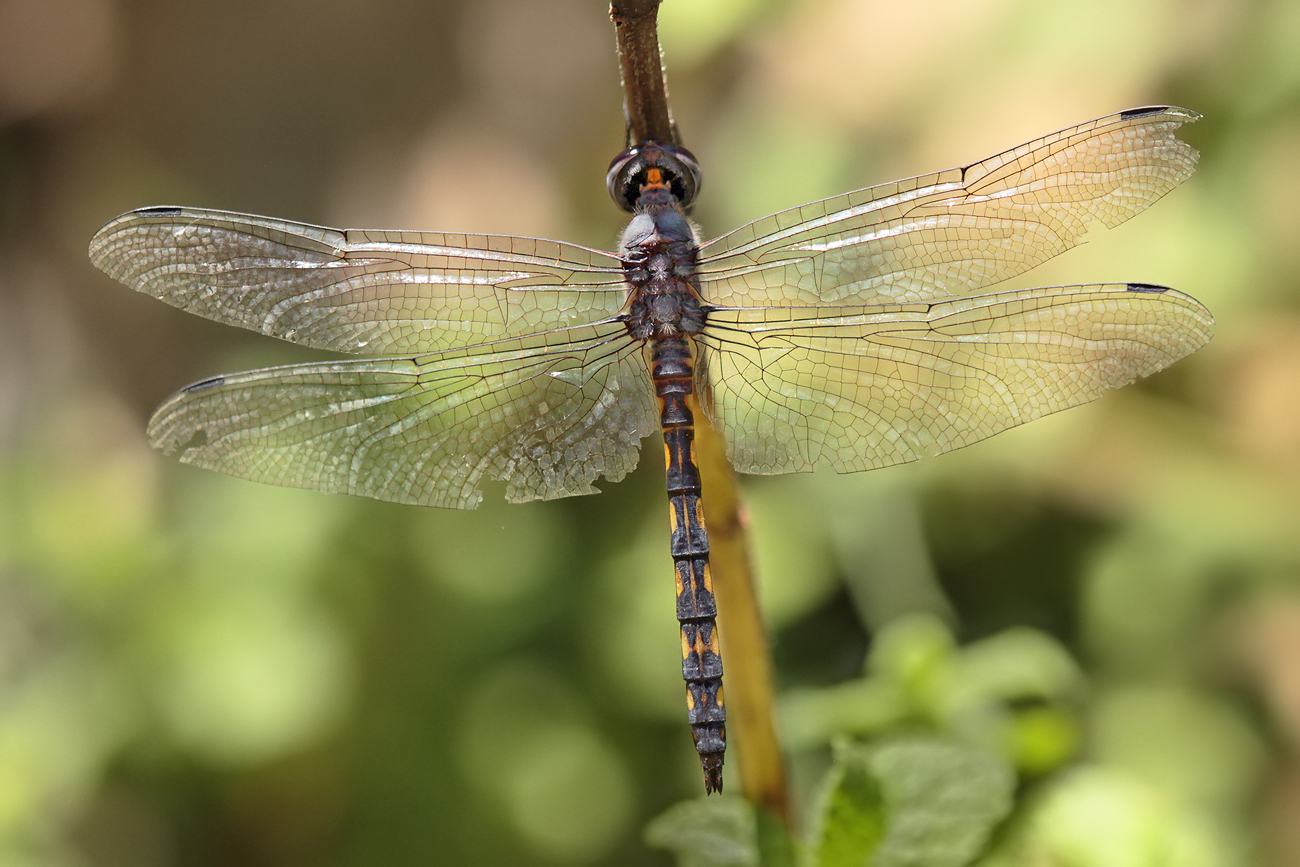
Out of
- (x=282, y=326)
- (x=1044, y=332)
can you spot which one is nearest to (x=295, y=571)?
(x=282, y=326)

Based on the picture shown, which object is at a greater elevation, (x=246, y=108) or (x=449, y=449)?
(x=246, y=108)

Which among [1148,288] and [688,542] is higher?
[1148,288]

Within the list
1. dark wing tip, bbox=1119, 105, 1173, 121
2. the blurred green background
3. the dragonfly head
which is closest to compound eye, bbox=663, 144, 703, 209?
the dragonfly head

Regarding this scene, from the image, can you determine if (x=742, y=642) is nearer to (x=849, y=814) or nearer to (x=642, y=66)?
(x=849, y=814)

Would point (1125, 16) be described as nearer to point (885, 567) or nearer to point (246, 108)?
point (885, 567)

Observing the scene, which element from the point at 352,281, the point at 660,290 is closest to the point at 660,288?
the point at 660,290

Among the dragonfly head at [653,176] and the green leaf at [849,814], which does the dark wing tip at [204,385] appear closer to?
the dragonfly head at [653,176]
